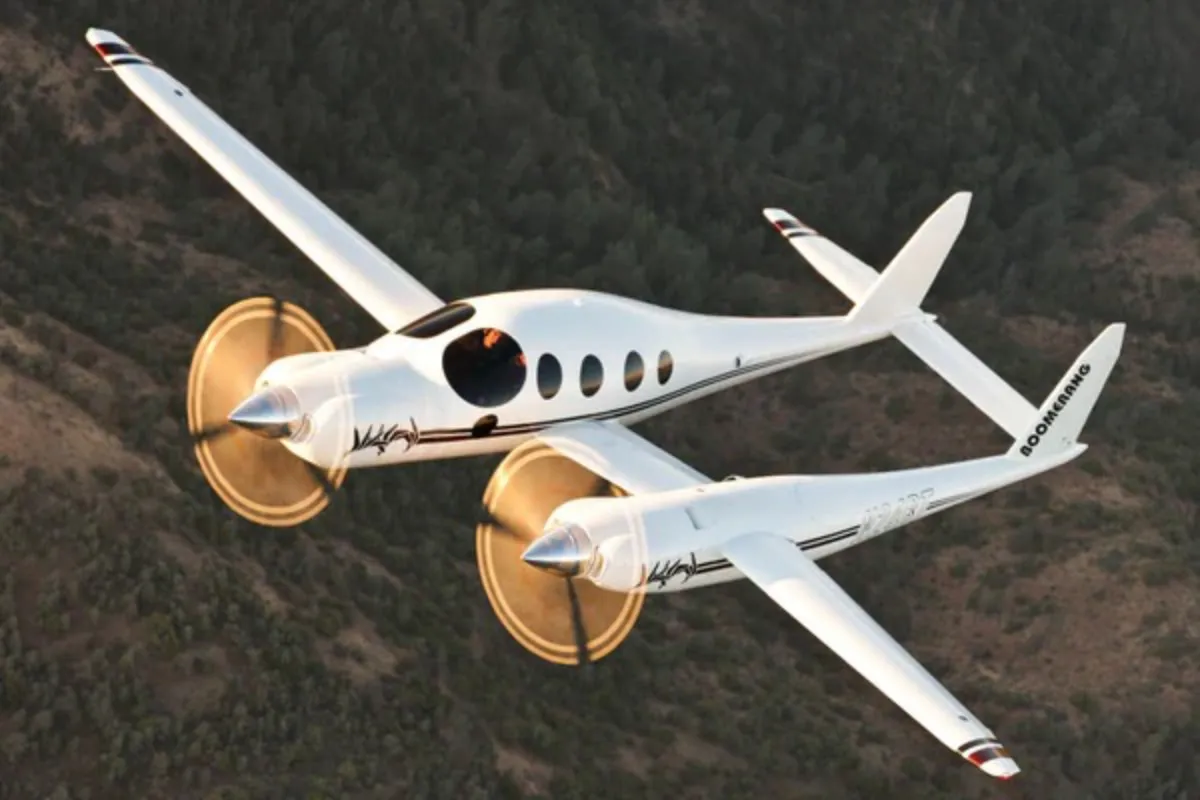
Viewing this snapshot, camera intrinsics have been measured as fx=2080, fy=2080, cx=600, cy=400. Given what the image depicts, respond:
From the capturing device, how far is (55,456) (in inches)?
1534

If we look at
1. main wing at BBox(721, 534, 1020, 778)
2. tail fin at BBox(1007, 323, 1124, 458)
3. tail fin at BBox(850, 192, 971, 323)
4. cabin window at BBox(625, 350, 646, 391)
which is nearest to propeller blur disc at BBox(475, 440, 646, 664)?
main wing at BBox(721, 534, 1020, 778)

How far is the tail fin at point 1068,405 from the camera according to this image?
36531mm

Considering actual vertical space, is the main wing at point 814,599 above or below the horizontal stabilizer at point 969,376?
below

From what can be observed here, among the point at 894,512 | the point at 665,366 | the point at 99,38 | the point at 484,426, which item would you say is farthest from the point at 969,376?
the point at 99,38

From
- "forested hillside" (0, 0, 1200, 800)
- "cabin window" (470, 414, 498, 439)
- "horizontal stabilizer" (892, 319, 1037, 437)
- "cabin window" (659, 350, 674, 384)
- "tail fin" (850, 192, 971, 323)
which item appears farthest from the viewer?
"tail fin" (850, 192, 971, 323)

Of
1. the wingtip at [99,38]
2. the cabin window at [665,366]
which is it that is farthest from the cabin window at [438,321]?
the wingtip at [99,38]

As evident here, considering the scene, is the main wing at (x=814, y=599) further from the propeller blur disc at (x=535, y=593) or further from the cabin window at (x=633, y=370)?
the propeller blur disc at (x=535, y=593)

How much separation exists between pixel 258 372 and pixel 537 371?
14.8ft

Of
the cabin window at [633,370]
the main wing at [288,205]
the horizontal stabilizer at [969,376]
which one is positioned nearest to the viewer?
the cabin window at [633,370]

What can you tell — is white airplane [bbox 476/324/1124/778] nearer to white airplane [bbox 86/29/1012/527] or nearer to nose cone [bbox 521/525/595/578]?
nose cone [bbox 521/525/595/578]

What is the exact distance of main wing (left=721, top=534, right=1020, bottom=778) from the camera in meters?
29.6

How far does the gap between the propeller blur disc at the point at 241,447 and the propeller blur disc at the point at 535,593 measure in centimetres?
270

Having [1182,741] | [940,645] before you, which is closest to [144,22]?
[940,645]

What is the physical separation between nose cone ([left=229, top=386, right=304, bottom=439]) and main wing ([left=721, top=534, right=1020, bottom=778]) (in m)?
6.80
